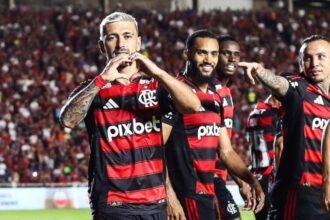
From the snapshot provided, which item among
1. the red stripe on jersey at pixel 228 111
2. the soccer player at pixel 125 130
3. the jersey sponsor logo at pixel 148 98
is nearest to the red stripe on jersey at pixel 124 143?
the soccer player at pixel 125 130

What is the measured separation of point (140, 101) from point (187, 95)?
0.36 metres

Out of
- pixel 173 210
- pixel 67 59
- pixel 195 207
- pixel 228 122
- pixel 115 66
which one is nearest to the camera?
pixel 115 66

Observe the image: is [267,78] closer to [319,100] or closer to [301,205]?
[319,100]

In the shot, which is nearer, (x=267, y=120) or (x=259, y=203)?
(x=259, y=203)

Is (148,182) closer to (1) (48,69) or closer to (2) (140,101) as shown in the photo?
(2) (140,101)

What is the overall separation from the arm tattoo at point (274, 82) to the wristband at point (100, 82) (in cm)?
159

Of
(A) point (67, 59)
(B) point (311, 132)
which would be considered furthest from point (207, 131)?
(A) point (67, 59)

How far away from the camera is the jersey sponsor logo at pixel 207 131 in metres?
7.97

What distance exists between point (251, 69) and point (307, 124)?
0.77m

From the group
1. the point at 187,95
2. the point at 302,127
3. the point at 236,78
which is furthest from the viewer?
the point at 236,78

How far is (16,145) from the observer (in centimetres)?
2422

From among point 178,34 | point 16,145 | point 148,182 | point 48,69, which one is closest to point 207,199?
point 148,182

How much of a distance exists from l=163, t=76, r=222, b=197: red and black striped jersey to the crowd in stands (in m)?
15.8

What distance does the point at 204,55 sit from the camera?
806cm
